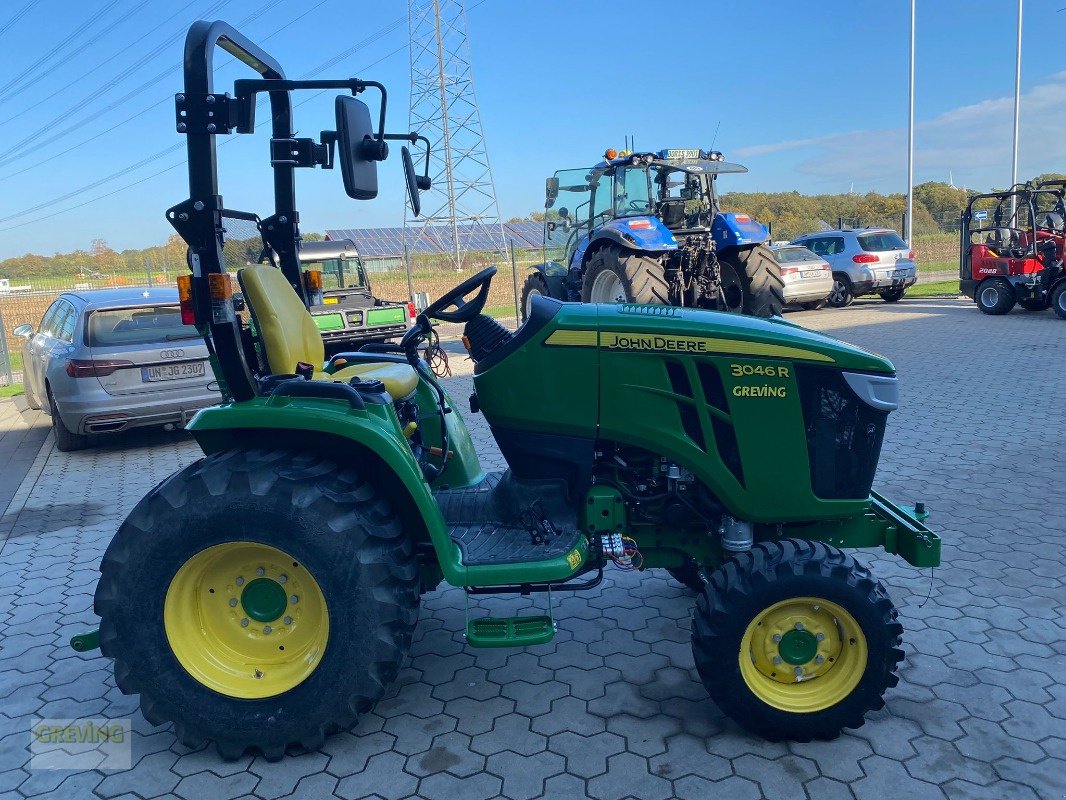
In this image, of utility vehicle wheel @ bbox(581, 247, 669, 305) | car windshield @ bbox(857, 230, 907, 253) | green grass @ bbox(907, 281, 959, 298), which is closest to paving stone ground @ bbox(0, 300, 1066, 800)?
utility vehicle wheel @ bbox(581, 247, 669, 305)

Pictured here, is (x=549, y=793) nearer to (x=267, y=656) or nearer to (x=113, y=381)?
(x=267, y=656)

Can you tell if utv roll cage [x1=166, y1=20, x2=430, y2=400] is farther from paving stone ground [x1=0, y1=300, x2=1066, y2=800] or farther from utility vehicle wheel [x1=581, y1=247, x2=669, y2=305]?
utility vehicle wheel [x1=581, y1=247, x2=669, y2=305]

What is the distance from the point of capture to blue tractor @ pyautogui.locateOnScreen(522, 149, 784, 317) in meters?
12.0

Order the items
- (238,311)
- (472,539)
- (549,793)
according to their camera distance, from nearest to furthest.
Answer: (549,793) < (472,539) < (238,311)

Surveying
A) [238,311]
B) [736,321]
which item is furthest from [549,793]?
[238,311]

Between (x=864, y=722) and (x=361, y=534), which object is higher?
(x=361, y=534)

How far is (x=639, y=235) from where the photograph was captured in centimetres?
1082

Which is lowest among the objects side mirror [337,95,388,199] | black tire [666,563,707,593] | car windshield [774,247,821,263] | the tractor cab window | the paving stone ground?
the paving stone ground

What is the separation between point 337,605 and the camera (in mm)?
2852

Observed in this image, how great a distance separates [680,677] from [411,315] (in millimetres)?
9622

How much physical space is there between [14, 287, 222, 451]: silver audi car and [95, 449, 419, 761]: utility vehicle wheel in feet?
16.4

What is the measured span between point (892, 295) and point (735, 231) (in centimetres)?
795

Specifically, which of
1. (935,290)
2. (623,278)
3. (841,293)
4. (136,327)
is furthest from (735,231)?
(935,290)

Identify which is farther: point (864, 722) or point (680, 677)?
point (680, 677)
